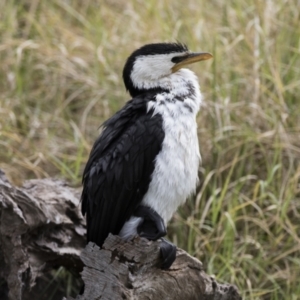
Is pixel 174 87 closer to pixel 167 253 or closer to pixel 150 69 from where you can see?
pixel 150 69

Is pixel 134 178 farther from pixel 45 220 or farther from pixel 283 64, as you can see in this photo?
pixel 283 64

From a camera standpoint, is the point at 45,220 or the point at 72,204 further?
the point at 72,204

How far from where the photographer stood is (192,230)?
13.7 feet

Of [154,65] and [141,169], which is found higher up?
[154,65]

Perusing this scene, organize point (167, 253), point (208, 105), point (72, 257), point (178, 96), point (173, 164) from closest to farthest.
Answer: point (167, 253), point (173, 164), point (178, 96), point (72, 257), point (208, 105)

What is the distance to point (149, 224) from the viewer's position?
3289 millimetres

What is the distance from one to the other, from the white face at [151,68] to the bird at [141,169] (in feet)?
0.48

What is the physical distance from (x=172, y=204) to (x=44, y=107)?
2.35 m

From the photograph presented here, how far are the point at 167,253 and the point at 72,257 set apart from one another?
2.54ft

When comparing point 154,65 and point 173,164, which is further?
point 154,65

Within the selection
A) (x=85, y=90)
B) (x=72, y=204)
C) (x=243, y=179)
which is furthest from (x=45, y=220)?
(x=85, y=90)

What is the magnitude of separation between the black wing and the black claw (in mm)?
263

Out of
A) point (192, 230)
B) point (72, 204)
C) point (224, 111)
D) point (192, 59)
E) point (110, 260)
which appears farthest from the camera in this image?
point (224, 111)

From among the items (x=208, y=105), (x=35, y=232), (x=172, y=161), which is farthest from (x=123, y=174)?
(x=208, y=105)
